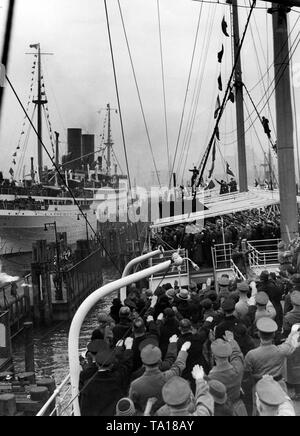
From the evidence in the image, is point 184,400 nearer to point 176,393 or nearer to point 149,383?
point 176,393

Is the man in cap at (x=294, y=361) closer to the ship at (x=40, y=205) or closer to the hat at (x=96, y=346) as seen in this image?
the hat at (x=96, y=346)

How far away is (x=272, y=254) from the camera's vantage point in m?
12.8

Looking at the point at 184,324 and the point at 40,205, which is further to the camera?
the point at 40,205

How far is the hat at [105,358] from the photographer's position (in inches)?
150

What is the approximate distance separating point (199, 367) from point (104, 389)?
0.86m

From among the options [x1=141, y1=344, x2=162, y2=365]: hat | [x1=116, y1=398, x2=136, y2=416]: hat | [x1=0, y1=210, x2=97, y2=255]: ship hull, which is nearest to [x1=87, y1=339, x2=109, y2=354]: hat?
[x1=141, y1=344, x2=162, y2=365]: hat

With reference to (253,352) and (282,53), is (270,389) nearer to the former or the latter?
(253,352)

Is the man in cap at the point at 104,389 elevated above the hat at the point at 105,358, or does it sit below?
below

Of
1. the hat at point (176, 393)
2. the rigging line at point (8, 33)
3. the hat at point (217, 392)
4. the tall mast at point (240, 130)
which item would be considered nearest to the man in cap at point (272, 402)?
the hat at point (217, 392)

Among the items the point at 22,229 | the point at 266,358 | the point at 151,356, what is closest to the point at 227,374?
the point at 266,358

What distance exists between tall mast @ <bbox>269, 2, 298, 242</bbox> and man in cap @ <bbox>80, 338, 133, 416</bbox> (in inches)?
297

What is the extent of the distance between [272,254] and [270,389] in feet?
33.3

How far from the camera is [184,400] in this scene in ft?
9.28

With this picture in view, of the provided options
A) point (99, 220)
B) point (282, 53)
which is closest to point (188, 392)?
point (282, 53)
